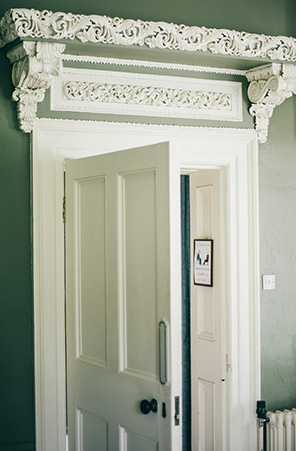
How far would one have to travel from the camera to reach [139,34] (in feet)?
10.2

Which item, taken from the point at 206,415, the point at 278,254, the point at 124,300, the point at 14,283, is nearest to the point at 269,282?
the point at 278,254

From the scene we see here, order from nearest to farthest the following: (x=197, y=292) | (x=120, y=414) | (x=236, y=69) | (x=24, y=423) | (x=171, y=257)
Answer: (x=171, y=257) → (x=120, y=414) → (x=24, y=423) → (x=236, y=69) → (x=197, y=292)

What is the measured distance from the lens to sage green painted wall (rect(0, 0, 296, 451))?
3166 millimetres

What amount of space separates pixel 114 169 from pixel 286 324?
Answer: 5.27ft

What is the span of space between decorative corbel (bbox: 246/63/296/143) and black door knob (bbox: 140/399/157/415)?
1779 mm

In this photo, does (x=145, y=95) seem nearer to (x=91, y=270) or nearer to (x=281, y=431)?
(x=91, y=270)

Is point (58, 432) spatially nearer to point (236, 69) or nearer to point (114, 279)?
point (114, 279)

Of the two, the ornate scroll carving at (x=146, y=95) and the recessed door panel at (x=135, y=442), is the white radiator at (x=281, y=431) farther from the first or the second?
the ornate scroll carving at (x=146, y=95)

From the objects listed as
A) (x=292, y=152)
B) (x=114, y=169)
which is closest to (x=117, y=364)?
(x=114, y=169)

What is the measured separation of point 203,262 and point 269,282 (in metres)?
0.46

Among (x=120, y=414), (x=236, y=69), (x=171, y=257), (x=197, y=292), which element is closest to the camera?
(x=171, y=257)

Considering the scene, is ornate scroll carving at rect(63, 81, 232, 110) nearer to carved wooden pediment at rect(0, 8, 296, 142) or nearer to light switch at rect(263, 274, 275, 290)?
carved wooden pediment at rect(0, 8, 296, 142)

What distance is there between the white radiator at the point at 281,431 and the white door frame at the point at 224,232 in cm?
10

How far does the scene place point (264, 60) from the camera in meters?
3.36
